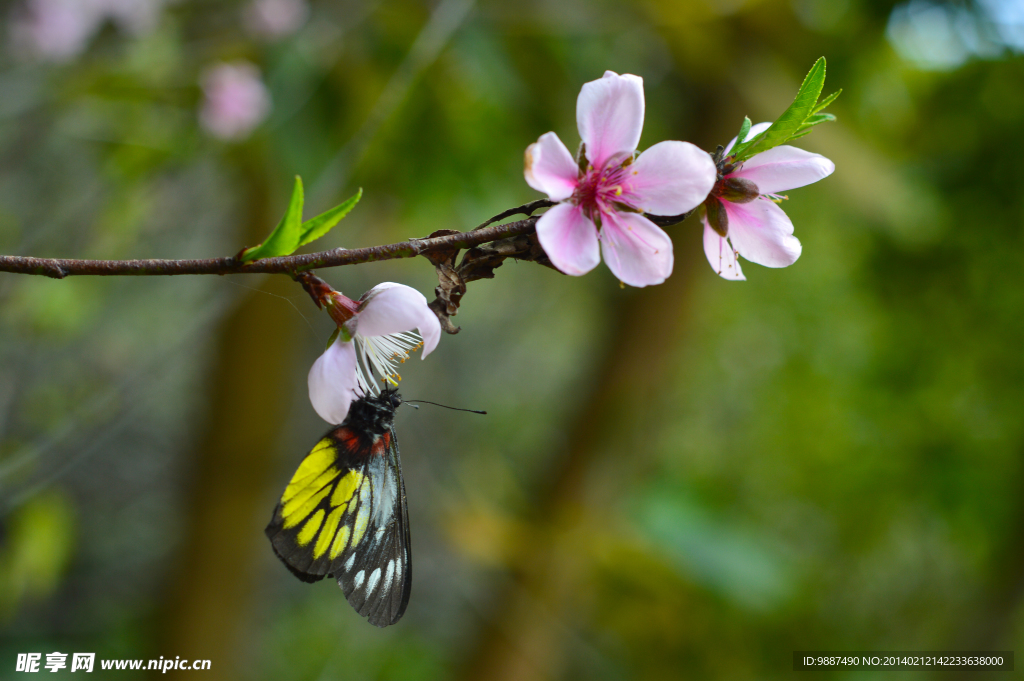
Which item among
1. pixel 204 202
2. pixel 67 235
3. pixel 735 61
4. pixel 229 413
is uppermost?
pixel 735 61

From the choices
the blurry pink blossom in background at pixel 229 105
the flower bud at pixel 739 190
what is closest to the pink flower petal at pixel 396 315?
the flower bud at pixel 739 190

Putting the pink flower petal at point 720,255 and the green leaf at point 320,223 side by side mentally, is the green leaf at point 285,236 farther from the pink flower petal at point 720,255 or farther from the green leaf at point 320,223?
the pink flower petal at point 720,255

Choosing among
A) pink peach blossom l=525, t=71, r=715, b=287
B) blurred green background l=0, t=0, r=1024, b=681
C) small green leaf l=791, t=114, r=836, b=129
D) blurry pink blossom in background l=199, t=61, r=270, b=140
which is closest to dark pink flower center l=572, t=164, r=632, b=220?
pink peach blossom l=525, t=71, r=715, b=287

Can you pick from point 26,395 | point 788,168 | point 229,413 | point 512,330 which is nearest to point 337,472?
point 788,168

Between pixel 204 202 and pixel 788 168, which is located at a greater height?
pixel 204 202

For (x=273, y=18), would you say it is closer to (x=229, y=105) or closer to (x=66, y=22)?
(x=229, y=105)

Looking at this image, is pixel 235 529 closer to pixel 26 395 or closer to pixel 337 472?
pixel 26 395

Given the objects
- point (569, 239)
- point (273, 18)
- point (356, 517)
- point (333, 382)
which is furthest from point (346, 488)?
point (273, 18)

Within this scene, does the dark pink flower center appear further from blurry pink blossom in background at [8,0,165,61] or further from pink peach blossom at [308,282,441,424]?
blurry pink blossom in background at [8,0,165,61]
